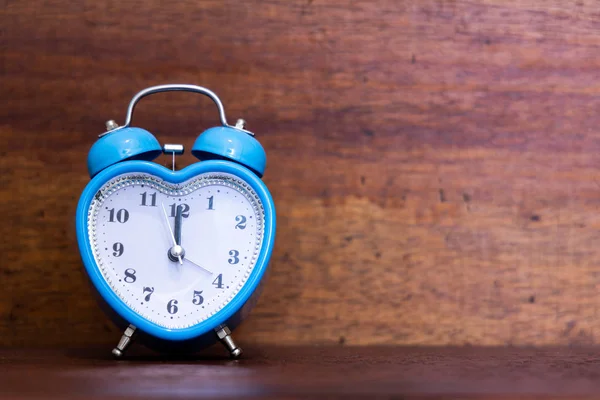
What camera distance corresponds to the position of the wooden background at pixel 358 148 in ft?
4.05

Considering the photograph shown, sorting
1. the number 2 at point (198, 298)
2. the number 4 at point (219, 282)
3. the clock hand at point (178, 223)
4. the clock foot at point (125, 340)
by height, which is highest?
the clock hand at point (178, 223)

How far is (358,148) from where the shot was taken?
1269 millimetres

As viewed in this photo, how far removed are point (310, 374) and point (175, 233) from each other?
31cm

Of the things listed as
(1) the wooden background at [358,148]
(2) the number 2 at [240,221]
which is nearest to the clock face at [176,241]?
(2) the number 2 at [240,221]

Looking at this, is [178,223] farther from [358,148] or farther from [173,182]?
[358,148]

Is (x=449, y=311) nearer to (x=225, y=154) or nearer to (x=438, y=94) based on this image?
(x=438, y=94)

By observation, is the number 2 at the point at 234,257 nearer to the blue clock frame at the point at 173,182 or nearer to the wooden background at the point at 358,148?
the blue clock frame at the point at 173,182

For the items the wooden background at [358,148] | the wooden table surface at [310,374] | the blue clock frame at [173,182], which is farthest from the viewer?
the wooden background at [358,148]

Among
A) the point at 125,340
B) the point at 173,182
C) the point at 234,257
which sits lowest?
the point at 125,340

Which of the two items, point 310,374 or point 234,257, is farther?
point 234,257

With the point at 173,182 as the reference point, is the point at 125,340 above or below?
below

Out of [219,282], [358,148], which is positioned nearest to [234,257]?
[219,282]

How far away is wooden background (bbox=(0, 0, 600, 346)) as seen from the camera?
4.05 feet

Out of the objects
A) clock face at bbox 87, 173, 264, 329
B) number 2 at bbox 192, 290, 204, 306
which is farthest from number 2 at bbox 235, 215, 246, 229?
number 2 at bbox 192, 290, 204, 306
